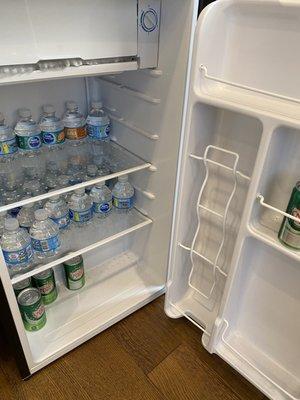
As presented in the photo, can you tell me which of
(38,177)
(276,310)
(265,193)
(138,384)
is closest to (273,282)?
(276,310)

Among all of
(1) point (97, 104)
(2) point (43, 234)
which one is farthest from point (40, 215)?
(1) point (97, 104)

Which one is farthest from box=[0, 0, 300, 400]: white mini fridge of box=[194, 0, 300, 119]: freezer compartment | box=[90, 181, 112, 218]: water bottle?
box=[90, 181, 112, 218]: water bottle

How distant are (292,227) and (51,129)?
839 mm

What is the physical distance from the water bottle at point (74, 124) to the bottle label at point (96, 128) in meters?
0.03

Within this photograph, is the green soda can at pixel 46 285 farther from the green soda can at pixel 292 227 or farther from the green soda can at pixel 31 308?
the green soda can at pixel 292 227

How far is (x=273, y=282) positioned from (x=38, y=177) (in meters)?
0.93

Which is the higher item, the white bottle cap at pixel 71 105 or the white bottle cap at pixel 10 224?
the white bottle cap at pixel 71 105

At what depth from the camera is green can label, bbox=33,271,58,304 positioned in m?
1.31

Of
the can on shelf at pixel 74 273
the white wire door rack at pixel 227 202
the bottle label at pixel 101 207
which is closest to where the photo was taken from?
the white wire door rack at pixel 227 202

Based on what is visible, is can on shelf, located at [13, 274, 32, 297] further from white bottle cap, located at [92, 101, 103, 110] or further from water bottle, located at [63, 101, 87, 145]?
white bottle cap, located at [92, 101, 103, 110]

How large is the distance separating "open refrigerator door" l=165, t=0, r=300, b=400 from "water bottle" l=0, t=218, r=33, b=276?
51 centimetres

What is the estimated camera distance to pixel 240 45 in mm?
831

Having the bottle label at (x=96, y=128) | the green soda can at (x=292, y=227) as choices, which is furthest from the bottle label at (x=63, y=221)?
the green soda can at (x=292, y=227)

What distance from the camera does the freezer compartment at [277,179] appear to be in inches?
31.4
